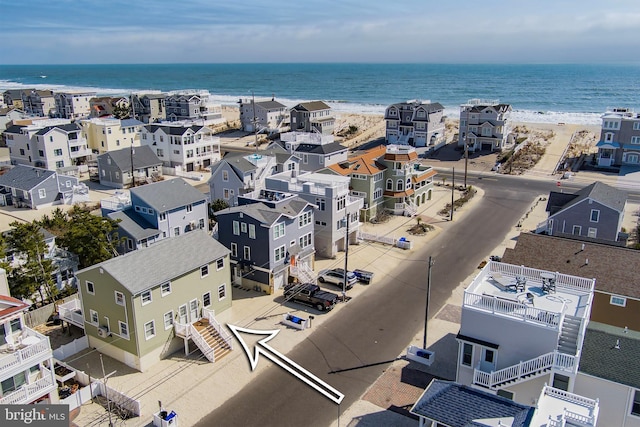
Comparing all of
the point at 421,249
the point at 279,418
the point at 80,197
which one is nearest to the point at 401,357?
Result: the point at 279,418

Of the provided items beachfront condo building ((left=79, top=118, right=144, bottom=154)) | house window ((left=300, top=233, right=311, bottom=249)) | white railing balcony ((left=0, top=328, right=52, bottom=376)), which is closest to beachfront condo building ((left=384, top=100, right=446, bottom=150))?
beachfront condo building ((left=79, top=118, right=144, bottom=154))

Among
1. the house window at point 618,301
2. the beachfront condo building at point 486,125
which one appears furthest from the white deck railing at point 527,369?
the beachfront condo building at point 486,125

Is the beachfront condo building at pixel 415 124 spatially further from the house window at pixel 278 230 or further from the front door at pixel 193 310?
the front door at pixel 193 310

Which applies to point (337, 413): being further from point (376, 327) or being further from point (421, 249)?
point (421, 249)

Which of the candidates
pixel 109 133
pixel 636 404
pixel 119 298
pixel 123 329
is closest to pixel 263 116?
pixel 109 133

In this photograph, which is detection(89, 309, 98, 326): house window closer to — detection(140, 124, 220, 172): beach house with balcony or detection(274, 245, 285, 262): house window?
detection(274, 245, 285, 262): house window
